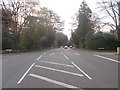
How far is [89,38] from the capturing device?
6481 cm

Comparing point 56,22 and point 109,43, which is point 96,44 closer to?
point 109,43

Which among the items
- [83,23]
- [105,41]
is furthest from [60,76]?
[83,23]

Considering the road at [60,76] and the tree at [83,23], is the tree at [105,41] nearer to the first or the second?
the tree at [83,23]

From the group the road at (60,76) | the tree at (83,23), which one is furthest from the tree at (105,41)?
the road at (60,76)

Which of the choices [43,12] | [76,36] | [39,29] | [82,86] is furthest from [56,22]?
[82,86]

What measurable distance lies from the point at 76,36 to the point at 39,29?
62.2ft

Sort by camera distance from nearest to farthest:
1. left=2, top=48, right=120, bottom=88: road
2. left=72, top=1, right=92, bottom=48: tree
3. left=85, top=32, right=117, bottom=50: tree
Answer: left=2, top=48, right=120, bottom=88: road → left=85, top=32, right=117, bottom=50: tree → left=72, top=1, right=92, bottom=48: tree

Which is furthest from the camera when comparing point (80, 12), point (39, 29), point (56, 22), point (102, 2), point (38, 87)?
point (56, 22)

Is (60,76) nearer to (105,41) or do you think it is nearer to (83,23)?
(105,41)

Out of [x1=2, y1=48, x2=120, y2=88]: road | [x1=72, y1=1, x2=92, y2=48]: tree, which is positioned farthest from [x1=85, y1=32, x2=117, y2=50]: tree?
[x1=2, y1=48, x2=120, y2=88]: road

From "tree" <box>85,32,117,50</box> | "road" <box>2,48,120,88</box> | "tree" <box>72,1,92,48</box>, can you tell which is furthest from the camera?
"tree" <box>72,1,92,48</box>

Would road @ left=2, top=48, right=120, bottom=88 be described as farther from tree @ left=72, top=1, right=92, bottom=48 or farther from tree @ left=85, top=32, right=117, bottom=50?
tree @ left=72, top=1, right=92, bottom=48

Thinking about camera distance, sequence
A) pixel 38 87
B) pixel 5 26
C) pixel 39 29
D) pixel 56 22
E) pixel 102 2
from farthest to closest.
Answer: pixel 56 22, pixel 39 29, pixel 5 26, pixel 102 2, pixel 38 87

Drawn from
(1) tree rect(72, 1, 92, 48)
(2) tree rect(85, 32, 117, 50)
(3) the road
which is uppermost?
(1) tree rect(72, 1, 92, 48)
